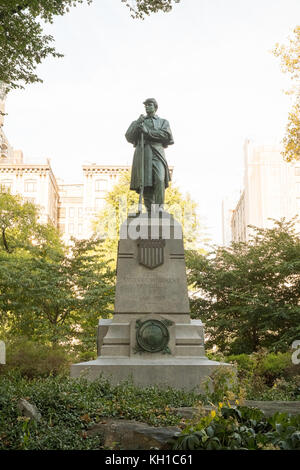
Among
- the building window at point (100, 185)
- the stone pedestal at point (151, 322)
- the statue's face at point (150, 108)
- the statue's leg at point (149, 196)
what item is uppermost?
the building window at point (100, 185)

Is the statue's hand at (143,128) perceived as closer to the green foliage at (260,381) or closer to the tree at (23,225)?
the green foliage at (260,381)

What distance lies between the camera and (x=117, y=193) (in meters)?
32.7

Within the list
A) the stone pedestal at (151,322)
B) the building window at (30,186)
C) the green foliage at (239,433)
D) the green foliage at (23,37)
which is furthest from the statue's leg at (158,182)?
the building window at (30,186)

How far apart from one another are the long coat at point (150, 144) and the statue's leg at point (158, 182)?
0.36 ft

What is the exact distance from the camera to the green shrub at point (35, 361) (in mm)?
13245

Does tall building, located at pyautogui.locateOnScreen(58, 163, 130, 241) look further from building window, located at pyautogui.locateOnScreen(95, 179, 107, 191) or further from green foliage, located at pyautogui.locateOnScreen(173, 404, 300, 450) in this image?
green foliage, located at pyautogui.locateOnScreen(173, 404, 300, 450)

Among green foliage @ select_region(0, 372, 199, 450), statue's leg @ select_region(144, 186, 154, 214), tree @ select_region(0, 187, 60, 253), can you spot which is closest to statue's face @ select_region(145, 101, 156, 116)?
statue's leg @ select_region(144, 186, 154, 214)

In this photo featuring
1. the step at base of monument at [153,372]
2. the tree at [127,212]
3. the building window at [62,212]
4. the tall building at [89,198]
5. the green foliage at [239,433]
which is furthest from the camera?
the building window at [62,212]

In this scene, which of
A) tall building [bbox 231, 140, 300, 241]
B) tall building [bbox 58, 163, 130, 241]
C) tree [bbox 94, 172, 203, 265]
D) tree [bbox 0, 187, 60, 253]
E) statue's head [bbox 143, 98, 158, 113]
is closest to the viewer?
statue's head [bbox 143, 98, 158, 113]

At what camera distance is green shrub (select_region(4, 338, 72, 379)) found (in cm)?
1324

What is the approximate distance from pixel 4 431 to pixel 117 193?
2776 centimetres

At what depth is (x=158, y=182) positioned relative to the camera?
12227 millimetres
